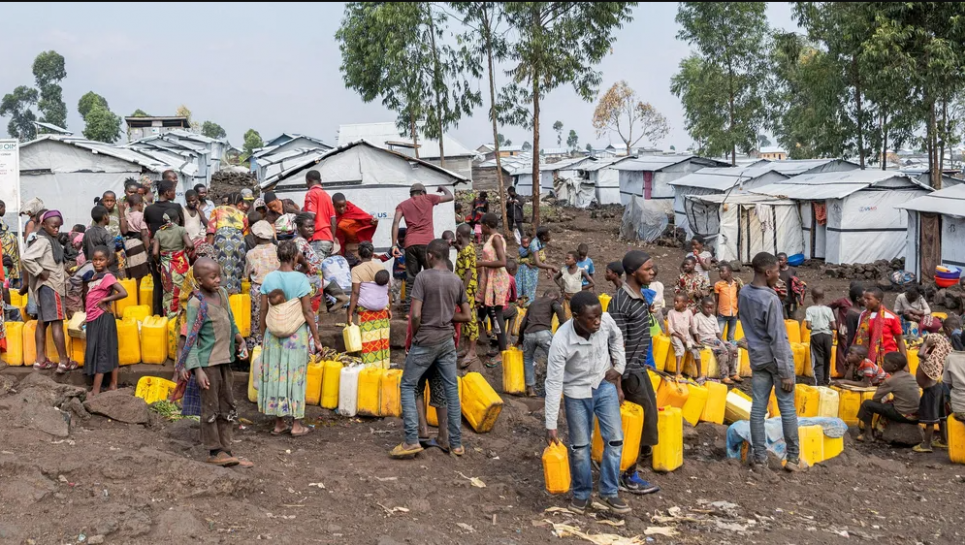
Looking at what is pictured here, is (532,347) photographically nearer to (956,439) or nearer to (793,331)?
(956,439)

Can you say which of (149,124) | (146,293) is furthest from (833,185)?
(149,124)

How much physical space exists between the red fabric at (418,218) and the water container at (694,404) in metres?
3.59

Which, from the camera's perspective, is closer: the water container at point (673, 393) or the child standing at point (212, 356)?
the child standing at point (212, 356)

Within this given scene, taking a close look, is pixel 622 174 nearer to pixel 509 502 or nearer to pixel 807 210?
pixel 807 210

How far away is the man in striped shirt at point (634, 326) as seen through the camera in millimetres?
6395

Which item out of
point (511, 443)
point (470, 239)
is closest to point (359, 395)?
point (511, 443)

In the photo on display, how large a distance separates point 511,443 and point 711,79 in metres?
32.6

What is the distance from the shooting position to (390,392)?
860 cm

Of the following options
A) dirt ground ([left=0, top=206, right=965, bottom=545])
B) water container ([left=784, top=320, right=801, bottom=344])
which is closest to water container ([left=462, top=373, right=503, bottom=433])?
dirt ground ([left=0, top=206, right=965, bottom=545])

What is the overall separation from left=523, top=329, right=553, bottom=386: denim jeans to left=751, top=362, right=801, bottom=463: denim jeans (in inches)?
106

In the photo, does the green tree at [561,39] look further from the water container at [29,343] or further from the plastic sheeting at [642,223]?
the water container at [29,343]

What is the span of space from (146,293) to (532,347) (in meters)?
4.74

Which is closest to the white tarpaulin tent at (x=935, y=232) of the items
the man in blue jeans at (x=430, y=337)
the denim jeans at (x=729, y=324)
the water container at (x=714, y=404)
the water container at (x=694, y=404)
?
the denim jeans at (x=729, y=324)

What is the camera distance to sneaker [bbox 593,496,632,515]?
611cm
